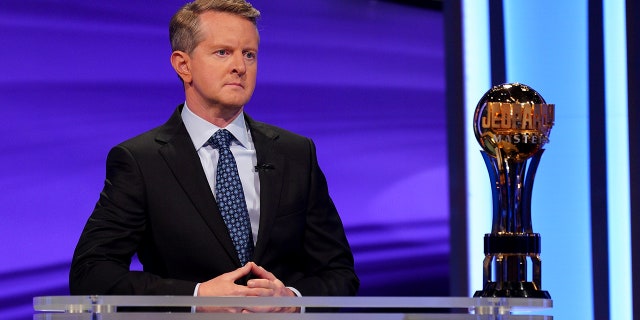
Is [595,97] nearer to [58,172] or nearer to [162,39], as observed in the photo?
[162,39]

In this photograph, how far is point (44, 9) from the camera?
3869 millimetres

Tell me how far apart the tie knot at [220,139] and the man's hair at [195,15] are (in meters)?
0.20

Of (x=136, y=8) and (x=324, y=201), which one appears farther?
(x=136, y=8)

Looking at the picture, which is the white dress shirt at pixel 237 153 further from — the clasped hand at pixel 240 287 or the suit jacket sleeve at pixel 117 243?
the clasped hand at pixel 240 287

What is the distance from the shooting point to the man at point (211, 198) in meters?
2.30

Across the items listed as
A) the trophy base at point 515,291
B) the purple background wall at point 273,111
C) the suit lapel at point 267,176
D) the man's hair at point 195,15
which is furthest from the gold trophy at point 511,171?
the purple background wall at point 273,111

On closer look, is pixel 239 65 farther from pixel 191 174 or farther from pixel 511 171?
pixel 511 171

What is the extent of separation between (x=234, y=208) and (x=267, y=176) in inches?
4.6

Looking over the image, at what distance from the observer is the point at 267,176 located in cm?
241

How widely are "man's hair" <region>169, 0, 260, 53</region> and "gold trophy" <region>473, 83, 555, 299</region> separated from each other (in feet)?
2.07

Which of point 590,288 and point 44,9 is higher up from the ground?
point 44,9

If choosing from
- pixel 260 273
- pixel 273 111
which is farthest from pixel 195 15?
pixel 273 111

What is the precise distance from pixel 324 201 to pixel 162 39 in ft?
5.94

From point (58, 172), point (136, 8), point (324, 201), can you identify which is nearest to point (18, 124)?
point (58, 172)
